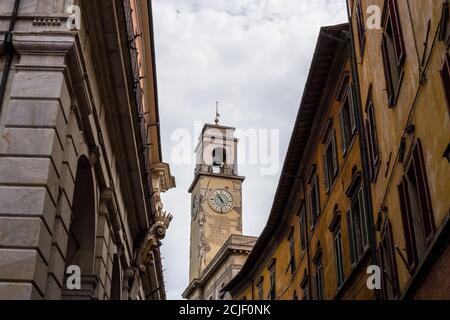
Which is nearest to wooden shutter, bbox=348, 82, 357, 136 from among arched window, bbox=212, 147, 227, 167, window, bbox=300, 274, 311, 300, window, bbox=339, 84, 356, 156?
window, bbox=339, 84, 356, 156

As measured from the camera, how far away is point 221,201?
239 ft

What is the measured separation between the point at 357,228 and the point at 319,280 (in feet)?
18.7

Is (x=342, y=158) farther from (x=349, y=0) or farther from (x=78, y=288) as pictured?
(x=78, y=288)

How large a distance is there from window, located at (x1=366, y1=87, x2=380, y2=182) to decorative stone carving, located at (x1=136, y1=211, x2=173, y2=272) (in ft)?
29.2

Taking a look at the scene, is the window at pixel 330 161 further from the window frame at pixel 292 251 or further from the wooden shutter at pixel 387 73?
the window frame at pixel 292 251

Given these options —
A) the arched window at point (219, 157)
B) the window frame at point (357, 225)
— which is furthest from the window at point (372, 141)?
the arched window at point (219, 157)

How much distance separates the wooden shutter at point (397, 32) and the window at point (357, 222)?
5.23 m

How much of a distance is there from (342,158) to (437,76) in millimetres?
9598

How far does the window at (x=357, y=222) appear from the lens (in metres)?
18.4

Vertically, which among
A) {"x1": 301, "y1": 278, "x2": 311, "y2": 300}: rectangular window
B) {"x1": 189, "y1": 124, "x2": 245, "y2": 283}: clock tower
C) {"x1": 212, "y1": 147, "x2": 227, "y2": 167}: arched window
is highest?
{"x1": 212, "y1": 147, "x2": 227, "y2": 167}: arched window

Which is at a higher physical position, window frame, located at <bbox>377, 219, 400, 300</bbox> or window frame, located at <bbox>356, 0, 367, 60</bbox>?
window frame, located at <bbox>356, 0, 367, 60</bbox>

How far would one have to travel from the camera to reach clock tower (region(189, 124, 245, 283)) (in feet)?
227

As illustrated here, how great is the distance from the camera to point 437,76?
37.4 feet

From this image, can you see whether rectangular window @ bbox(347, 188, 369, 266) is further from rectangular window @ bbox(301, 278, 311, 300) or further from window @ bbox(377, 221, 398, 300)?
rectangular window @ bbox(301, 278, 311, 300)
